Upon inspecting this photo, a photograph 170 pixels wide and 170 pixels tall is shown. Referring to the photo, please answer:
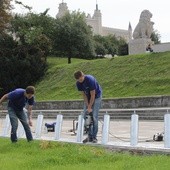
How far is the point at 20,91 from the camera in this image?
12.3m

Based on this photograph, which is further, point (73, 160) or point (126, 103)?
point (126, 103)

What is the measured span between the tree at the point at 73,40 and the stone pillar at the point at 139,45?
31.9ft

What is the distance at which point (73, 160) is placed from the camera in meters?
9.11

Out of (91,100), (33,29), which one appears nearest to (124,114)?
(91,100)

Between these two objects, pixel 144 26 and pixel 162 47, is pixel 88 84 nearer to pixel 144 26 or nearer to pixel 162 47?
pixel 162 47

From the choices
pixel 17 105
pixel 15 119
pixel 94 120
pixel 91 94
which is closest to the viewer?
pixel 91 94

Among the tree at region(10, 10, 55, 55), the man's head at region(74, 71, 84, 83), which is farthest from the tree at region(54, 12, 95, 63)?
the man's head at region(74, 71, 84, 83)

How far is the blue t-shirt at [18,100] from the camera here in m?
12.3

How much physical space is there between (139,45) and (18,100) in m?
34.3

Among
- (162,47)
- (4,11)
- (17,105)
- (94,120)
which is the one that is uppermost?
(4,11)

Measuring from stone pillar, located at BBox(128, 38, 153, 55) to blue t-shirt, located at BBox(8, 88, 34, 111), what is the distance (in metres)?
32.9

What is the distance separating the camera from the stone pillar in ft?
148

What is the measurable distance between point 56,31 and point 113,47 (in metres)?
20.3

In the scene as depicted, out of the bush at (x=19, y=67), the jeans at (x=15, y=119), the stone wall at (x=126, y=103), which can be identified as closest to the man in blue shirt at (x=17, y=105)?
the jeans at (x=15, y=119)
